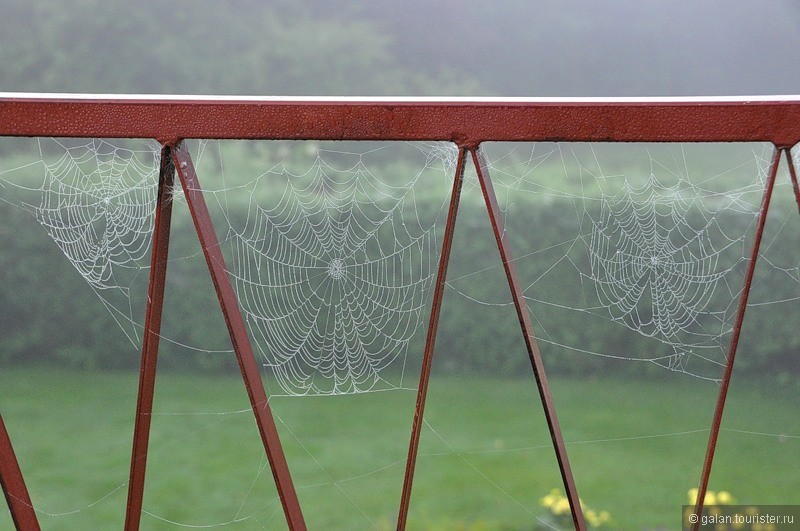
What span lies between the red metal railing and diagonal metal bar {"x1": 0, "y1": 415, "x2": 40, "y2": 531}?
24cm

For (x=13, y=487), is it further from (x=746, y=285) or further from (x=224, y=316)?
(x=746, y=285)

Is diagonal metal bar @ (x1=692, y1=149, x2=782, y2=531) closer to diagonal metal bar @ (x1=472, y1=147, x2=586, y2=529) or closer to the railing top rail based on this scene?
the railing top rail

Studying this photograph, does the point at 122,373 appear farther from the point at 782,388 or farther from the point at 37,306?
the point at 782,388

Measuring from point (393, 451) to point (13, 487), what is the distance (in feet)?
13.6

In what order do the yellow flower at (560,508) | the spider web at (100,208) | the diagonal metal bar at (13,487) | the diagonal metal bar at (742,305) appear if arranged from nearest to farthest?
the diagonal metal bar at (742,305), the diagonal metal bar at (13,487), the spider web at (100,208), the yellow flower at (560,508)

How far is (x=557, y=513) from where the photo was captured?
351cm

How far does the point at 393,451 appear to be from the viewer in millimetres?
5465

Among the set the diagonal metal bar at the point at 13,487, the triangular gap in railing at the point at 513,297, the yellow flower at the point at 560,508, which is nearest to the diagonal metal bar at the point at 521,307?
the triangular gap in railing at the point at 513,297

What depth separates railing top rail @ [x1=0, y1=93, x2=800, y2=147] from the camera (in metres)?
1.26

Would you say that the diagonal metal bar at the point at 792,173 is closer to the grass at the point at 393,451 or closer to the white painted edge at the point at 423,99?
the white painted edge at the point at 423,99

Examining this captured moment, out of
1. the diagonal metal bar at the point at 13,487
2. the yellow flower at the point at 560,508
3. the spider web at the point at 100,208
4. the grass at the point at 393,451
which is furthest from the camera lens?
the grass at the point at 393,451

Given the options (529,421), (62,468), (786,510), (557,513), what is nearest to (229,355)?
(62,468)

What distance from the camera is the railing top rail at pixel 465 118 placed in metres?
1.26

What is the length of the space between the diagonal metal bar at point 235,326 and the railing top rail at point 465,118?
0.28 ft
